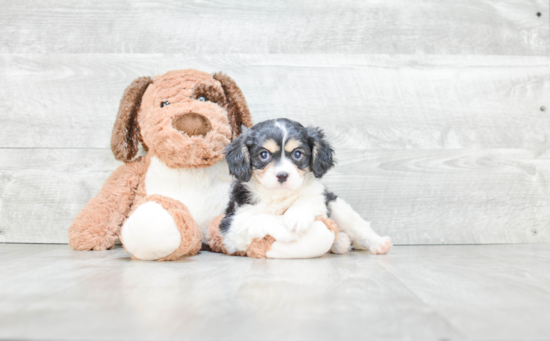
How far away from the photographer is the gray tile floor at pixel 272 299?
80 centimetres

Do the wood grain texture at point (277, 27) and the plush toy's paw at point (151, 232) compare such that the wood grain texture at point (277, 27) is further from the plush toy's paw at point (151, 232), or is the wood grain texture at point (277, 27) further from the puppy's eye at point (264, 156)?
the plush toy's paw at point (151, 232)

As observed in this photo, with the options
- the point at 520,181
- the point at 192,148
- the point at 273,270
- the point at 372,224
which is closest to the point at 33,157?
the point at 192,148

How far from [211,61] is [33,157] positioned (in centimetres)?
108

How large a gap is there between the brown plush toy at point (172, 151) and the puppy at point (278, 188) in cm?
16

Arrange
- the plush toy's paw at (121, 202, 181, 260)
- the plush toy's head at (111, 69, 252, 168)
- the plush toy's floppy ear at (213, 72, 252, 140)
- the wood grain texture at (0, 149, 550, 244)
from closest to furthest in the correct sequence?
1. the plush toy's paw at (121, 202, 181, 260)
2. the plush toy's head at (111, 69, 252, 168)
3. the plush toy's floppy ear at (213, 72, 252, 140)
4. the wood grain texture at (0, 149, 550, 244)

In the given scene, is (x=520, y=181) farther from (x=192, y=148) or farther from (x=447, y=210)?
(x=192, y=148)

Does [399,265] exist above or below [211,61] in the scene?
below

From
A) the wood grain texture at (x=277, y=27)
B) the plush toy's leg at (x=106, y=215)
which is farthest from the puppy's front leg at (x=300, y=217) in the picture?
the wood grain texture at (x=277, y=27)

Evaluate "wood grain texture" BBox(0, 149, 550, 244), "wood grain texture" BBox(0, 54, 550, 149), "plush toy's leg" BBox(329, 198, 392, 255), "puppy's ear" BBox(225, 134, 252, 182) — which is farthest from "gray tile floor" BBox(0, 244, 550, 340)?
"wood grain texture" BBox(0, 54, 550, 149)

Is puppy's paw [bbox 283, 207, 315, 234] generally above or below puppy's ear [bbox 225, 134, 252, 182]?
below

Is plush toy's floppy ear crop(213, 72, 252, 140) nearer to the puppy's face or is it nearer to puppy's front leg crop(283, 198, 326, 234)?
the puppy's face

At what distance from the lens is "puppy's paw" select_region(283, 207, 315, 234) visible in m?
1.54

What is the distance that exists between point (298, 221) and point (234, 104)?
2.44 feet

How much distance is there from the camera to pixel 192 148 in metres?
1.76
